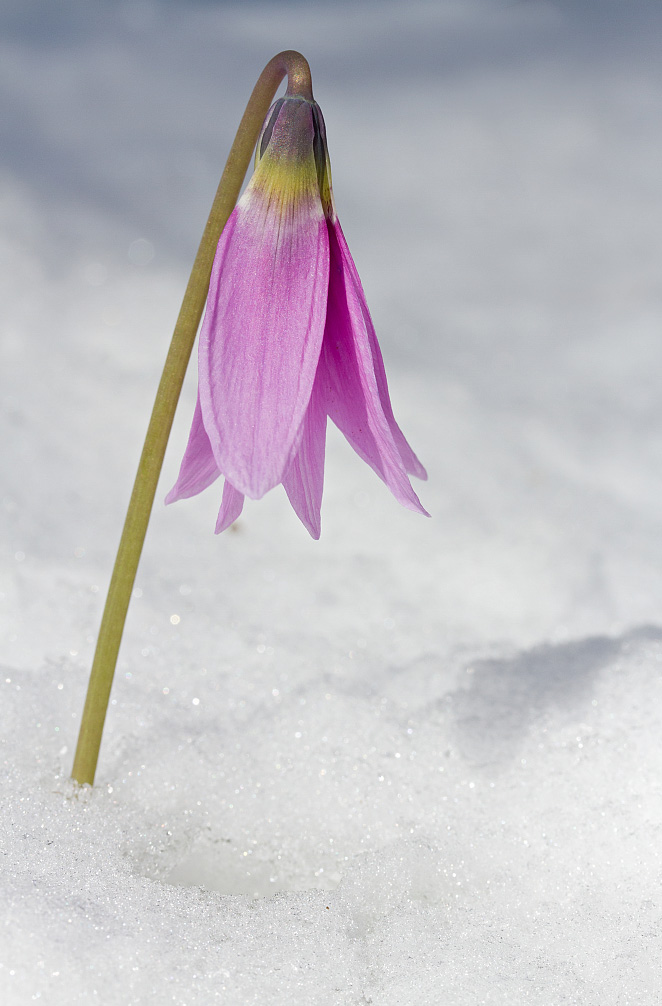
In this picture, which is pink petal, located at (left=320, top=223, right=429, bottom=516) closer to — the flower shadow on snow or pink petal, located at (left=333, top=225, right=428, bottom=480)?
pink petal, located at (left=333, top=225, right=428, bottom=480)

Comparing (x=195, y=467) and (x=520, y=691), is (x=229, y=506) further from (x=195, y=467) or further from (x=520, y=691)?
(x=520, y=691)

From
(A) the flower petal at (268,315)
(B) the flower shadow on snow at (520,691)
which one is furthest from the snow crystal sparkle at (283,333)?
(B) the flower shadow on snow at (520,691)

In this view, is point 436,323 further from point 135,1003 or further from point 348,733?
point 135,1003

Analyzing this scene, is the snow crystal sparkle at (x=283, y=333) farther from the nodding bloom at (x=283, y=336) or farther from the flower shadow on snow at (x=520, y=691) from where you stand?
the flower shadow on snow at (x=520, y=691)

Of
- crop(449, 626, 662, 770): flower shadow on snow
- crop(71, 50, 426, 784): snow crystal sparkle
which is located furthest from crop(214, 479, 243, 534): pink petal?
crop(449, 626, 662, 770): flower shadow on snow

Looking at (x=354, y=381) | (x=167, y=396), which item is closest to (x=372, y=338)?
(x=354, y=381)

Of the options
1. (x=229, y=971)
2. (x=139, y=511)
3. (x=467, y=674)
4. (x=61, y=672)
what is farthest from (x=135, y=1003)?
(x=467, y=674)
